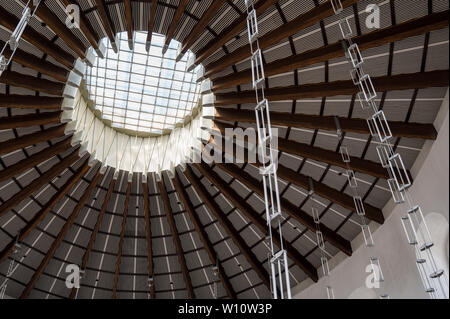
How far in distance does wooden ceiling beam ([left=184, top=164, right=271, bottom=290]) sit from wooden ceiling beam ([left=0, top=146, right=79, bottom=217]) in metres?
7.13

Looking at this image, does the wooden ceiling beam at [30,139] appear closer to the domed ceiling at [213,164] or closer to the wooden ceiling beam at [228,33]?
the domed ceiling at [213,164]

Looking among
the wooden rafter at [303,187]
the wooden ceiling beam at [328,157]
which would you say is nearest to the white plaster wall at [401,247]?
the wooden rafter at [303,187]

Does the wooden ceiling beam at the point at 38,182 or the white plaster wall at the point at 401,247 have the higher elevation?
the wooden ceiling beam at the point at 38,182

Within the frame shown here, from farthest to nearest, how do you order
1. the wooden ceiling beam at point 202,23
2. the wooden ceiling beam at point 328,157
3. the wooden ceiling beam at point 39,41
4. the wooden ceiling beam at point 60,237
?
the wooden ceiling beam at point 60,237, the wooden ceiling beam at point 328,157, the wooden ceiling beam at point 39,41, the wooden ceiling beam at point 202,23

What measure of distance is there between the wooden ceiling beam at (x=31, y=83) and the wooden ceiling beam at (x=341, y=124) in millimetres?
9811

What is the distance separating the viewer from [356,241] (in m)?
29.9

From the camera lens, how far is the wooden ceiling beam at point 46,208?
2803cm

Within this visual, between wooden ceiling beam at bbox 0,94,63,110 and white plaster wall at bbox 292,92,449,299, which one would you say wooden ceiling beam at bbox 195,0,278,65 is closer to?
wooden ceiling beam at bbox 0,94,63,110

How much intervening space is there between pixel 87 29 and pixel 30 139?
25.0 ft

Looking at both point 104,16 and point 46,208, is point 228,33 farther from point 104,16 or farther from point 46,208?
point 46,208

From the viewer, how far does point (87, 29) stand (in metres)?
21.0

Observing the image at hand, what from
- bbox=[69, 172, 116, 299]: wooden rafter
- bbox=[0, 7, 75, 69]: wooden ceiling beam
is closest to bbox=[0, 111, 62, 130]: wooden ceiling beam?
bbox=[0, 7, 75, 69]: wooden ceiling beam

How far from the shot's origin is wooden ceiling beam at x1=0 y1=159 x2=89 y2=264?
1103 inches

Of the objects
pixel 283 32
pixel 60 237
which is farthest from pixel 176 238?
pixel 283 32
